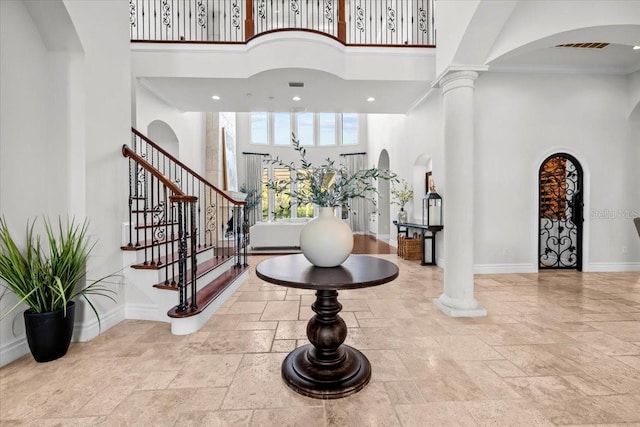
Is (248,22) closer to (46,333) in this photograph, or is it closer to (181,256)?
(181,256)

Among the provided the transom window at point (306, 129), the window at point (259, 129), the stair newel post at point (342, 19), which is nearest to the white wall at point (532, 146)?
the stair newel post at point (342, 19)

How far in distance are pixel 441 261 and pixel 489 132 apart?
224 centimetres

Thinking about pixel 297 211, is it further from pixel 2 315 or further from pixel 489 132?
pixel 2 315

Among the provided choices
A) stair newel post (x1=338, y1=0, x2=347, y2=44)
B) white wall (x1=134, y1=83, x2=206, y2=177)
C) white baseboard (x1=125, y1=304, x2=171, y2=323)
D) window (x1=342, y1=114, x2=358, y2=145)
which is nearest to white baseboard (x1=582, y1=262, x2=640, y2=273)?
stair newel post (x1=338, y1=0, x2=347, y2=44)

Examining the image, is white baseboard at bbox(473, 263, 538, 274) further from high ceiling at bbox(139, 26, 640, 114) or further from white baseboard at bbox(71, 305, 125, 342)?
white baseboard at bbox(71, 305, 125, 342)

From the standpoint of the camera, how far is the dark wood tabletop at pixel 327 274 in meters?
1.59

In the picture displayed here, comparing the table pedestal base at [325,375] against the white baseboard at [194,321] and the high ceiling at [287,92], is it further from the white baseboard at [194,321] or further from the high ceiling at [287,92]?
the high ceiling at [287,92]

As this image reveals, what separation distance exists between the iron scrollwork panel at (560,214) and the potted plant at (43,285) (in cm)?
617

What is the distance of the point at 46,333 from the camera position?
2.10m

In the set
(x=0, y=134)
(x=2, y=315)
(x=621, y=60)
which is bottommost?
(x=2, y=315)

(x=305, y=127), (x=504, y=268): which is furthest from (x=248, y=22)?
(x=305, y=127)

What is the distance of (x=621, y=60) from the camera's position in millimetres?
4414

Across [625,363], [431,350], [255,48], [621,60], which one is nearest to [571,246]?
[621,60]

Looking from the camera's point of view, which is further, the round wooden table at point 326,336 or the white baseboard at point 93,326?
the white baseboard at point 93,326
